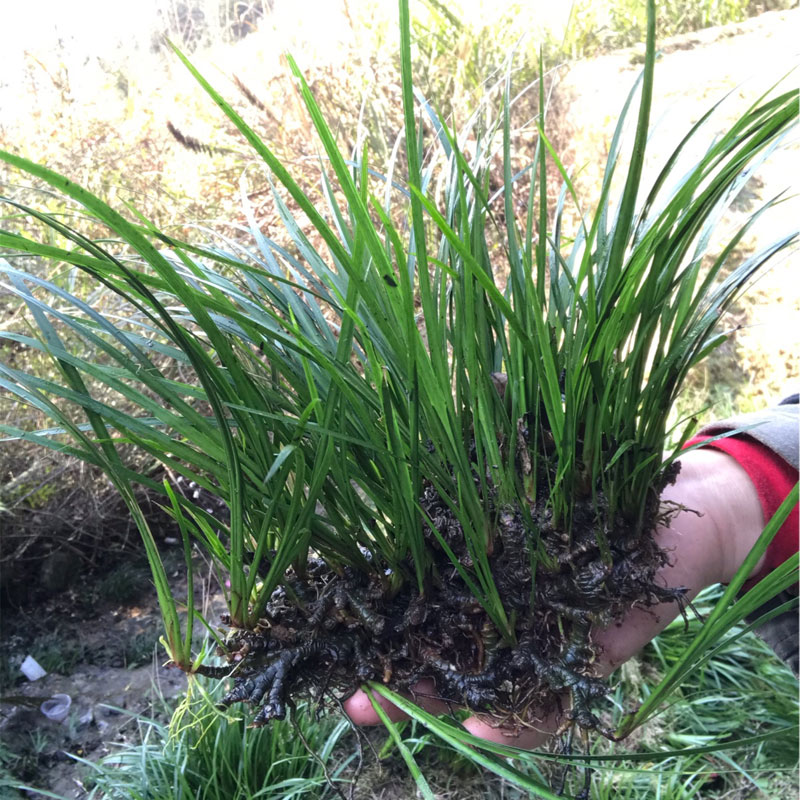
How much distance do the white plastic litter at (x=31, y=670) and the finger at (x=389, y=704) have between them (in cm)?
156

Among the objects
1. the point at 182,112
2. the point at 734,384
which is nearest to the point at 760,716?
the point at 734,384

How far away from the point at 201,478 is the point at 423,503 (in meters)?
0.15

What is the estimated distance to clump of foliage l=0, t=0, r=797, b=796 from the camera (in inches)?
14.3

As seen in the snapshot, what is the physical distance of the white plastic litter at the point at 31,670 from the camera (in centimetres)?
167

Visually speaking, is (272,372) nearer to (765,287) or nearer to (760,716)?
(760,716)

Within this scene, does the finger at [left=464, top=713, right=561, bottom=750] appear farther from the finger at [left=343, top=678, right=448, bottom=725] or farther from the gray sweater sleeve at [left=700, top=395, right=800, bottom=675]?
the gray sweater sleeve at [left=700, top=395, right=800, bottom=675]

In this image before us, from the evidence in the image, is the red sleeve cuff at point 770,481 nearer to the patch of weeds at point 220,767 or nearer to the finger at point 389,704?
the finger at point 389,704

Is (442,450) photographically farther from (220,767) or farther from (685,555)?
(220,767)

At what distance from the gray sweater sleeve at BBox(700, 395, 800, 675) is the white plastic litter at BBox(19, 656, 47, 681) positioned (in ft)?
5.58

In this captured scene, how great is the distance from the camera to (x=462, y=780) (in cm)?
135

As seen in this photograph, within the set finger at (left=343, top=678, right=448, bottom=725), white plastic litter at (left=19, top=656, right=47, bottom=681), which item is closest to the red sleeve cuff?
finger at (left=343, top=678, right=448, bottom=725)

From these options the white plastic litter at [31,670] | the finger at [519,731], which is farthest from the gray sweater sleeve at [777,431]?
the white plastic litter at [31,670]

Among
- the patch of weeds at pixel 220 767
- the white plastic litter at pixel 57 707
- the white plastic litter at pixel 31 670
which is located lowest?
the white plastic litter at pixel 57 707

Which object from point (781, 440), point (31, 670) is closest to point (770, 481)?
point (781, 440)
